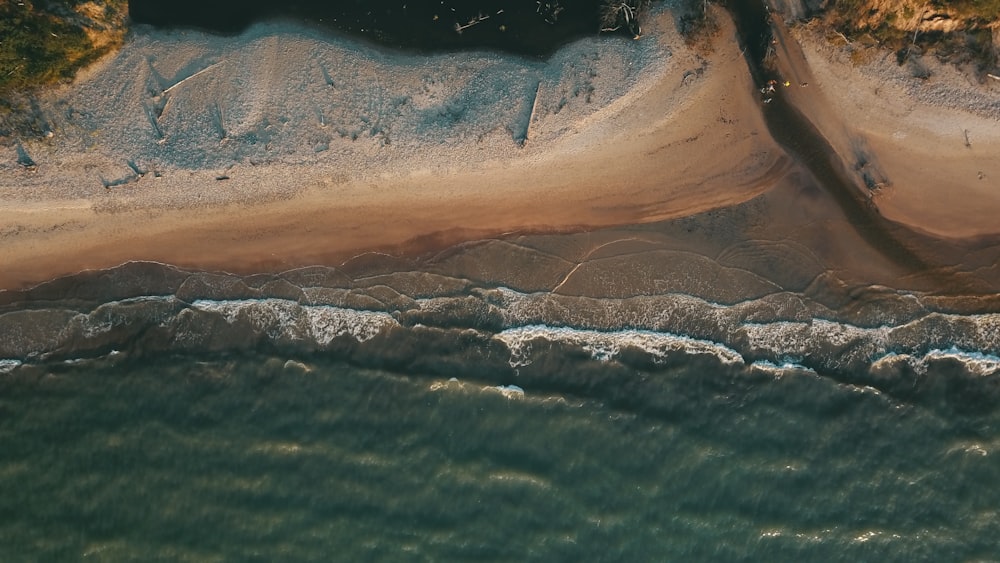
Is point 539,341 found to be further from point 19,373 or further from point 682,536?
point 19,373

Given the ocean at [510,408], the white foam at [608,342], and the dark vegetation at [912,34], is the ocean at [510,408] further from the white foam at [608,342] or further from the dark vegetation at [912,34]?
the dark vegetation at [912,34]

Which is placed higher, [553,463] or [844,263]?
[844,263]

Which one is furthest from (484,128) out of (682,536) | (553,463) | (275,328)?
(682,536)

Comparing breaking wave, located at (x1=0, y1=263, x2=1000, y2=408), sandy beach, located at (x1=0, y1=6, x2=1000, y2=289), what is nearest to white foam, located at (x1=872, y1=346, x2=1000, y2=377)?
breaking wave, located at (x1=0, y1=263, x2=1000, y2=408)

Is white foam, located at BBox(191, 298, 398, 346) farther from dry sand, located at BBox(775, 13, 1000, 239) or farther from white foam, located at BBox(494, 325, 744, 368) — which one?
dry sand, located at BBox(775, 13, 1000, 239)

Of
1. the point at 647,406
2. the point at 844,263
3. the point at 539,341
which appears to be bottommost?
the point at 647,406

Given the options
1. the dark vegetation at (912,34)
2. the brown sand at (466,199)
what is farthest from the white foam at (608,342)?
the dark vegetation at (912,34)
